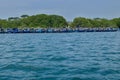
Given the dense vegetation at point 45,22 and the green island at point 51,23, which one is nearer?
the green island at point 51,23

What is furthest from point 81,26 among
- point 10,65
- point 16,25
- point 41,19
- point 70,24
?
point 10,65

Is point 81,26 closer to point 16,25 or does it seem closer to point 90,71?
point 16,25

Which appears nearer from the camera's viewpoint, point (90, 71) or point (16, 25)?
point (90, 71)

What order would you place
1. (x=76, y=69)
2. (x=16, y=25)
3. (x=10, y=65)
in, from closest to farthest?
(x=76, y=69) < (x=10, y=65) < (x=16, y=25)

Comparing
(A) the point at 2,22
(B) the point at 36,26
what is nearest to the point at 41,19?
(B) the point at 36,26

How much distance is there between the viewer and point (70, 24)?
17388cm

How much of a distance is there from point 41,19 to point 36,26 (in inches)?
293

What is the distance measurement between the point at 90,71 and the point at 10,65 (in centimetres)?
388

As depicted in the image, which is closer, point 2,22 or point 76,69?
point 76,69

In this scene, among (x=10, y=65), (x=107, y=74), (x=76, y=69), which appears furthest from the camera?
(x=10, y=65)

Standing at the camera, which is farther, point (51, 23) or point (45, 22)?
point (51, 23)

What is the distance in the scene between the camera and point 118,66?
14.9m

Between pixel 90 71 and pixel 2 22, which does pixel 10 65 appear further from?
pixel 2 22

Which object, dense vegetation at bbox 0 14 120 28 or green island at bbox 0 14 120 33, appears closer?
green island at bbox 0 14 120 33
